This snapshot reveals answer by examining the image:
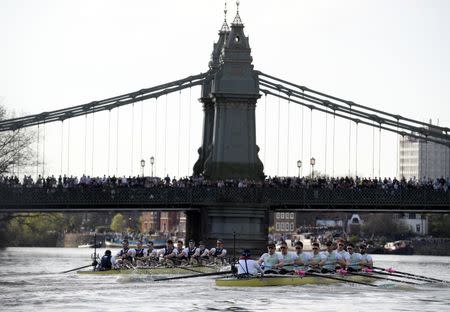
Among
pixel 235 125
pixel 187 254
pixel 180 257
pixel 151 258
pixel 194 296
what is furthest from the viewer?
pixel 235 125

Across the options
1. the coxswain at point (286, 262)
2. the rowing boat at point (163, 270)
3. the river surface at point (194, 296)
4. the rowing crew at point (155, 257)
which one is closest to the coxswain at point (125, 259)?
the rowing crew at point (155, 257)

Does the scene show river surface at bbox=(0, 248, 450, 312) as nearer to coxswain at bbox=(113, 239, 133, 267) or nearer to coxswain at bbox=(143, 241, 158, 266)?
coxswain at bbox=(113, 239, 133, 267)

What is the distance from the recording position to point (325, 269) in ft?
222

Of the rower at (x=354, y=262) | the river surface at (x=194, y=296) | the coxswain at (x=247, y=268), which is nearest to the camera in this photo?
the river surface at (x=194, y=296)

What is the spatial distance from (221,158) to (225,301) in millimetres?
39419

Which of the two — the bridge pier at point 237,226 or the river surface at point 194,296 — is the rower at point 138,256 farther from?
the bridge pier at point 237,226

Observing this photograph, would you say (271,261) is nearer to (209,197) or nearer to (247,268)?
(247,268)

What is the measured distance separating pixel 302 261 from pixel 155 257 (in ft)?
32.6

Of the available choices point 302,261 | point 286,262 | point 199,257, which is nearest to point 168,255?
point 199,257

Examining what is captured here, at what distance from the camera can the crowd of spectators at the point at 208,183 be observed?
9812cm

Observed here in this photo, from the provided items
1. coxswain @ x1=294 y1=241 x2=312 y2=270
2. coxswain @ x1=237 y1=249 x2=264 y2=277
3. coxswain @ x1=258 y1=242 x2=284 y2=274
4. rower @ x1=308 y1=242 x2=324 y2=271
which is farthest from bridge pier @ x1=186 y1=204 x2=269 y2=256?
coxswain @ x1=237 y1=249 x2=264 y2=277

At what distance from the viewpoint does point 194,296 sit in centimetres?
6269

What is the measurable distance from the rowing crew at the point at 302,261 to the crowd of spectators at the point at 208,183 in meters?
28.4

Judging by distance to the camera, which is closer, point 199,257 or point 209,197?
point 199,257
